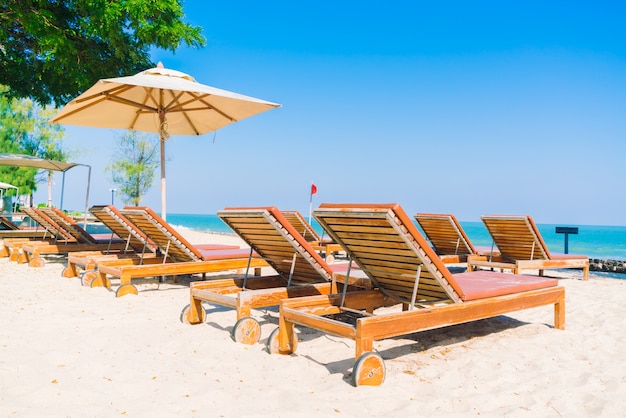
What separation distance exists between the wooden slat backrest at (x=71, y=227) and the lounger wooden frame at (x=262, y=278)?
5107 mm

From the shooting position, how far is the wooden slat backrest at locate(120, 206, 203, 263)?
6.20 metres

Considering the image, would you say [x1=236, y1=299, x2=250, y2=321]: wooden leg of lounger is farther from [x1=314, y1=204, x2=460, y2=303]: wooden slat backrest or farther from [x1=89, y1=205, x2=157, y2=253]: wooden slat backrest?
[x1=89, y1=205, x2=157, y2=253]: wooden slat backrest

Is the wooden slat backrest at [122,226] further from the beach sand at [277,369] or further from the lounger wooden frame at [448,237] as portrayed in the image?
the lounger wooden frame at [448,237]

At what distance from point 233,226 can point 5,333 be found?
7.00 ft

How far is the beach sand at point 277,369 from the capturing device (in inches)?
111

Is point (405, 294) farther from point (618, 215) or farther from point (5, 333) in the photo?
point (618, 215)

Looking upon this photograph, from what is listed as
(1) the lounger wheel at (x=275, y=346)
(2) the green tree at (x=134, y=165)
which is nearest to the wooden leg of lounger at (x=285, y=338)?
(1) the lounger wheel at (x=275, y=346)

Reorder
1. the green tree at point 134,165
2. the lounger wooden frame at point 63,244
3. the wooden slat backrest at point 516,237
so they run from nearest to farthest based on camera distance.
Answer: the wooden slat backrest at point 516,237, the lounger wooden frame at point 63,244, the green tree at point 134,165

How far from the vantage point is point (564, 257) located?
8805 millimetres

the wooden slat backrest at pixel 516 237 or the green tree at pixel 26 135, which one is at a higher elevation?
the green tree at pixel 26 135

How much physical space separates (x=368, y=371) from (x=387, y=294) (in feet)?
4.42

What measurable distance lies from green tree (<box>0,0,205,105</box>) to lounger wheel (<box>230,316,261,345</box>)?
8554mm

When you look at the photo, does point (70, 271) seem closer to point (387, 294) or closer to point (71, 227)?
point (71, 227)

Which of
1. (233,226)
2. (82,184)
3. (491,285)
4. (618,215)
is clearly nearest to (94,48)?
(82,184)
